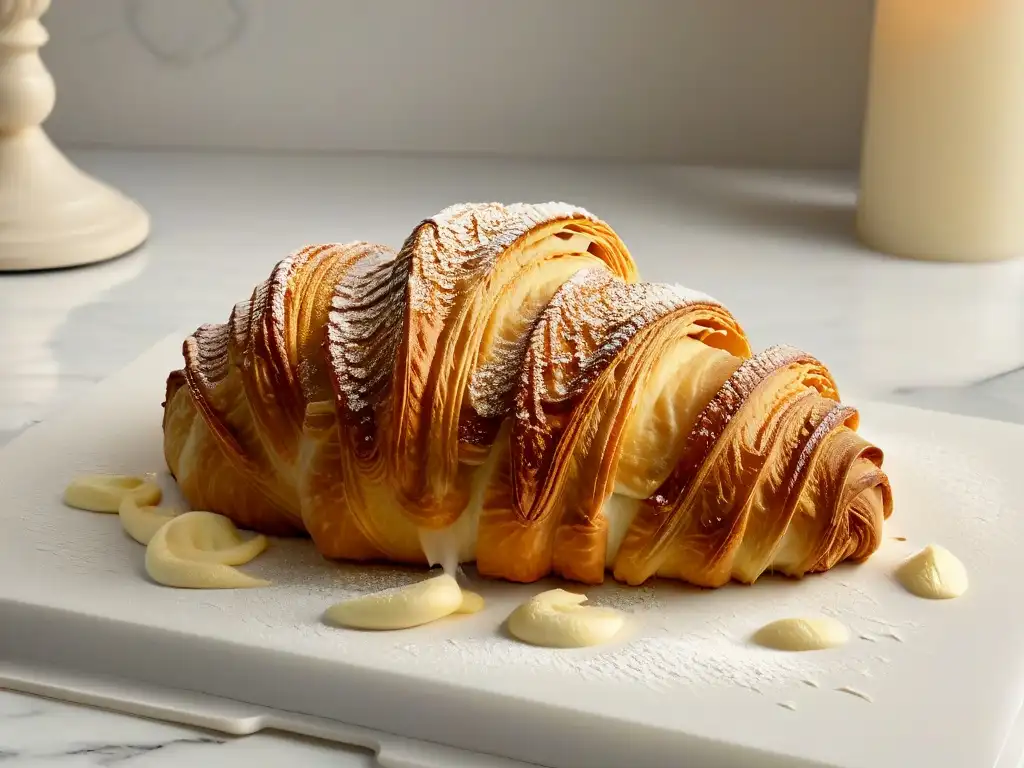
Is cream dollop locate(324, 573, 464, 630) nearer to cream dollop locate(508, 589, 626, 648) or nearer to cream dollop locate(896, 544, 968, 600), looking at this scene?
cream dollop locate(508, 589, 626, 648)

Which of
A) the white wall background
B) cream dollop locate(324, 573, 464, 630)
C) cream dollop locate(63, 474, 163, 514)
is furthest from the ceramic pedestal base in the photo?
cream dollop locate(324, 573, 464, 630)

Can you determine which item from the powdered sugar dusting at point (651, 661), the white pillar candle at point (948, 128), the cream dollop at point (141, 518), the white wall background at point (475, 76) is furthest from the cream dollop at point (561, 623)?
the white wall background at point (475, 76)

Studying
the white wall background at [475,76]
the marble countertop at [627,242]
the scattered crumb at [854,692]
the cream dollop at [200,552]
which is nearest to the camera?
the scattered crumb at [854,692]

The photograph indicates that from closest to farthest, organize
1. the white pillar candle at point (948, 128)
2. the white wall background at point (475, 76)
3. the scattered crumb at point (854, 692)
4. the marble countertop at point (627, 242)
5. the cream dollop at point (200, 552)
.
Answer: the scattered crumb at point (854, 692) < the cream dollop at point (200, 552) < the marble countertop at point (627, 242) < the white pillar candle at point (948, 128) < the white wall background at point (475, 76)

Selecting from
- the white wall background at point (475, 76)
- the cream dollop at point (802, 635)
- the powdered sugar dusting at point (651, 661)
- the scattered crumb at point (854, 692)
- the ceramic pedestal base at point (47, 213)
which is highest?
the white wall background at point (475, 76)

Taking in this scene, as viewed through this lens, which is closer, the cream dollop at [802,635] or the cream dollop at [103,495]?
the cream dollop at [802,635]

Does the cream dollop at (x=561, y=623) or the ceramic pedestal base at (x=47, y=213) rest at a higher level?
the ceramic pedestal base at (x=47, y=213)

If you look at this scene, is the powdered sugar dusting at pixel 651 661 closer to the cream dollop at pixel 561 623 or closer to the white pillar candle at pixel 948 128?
the cream dollop at pixel 561 623

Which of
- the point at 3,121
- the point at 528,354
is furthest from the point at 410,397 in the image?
the point at 3,121
